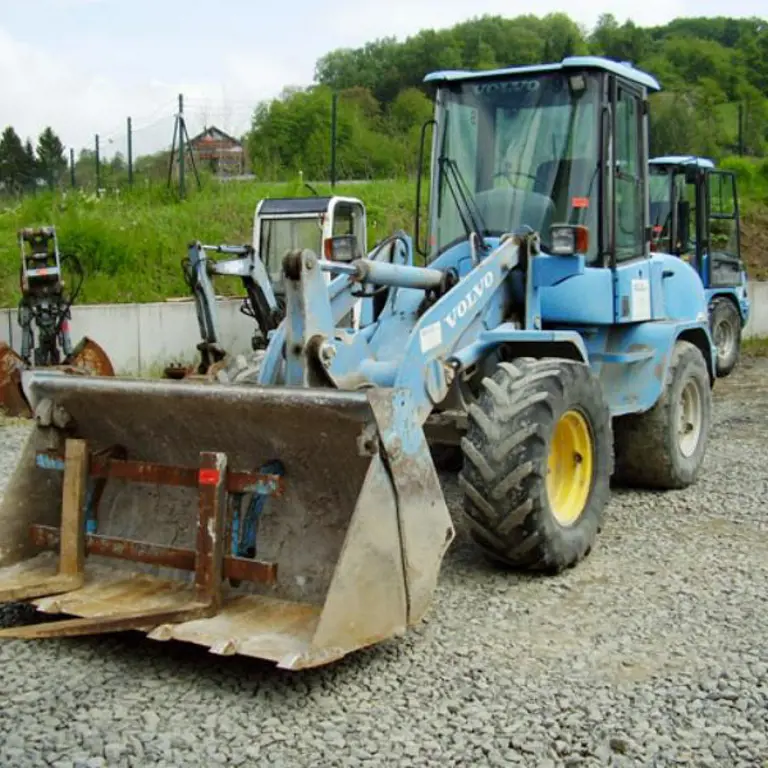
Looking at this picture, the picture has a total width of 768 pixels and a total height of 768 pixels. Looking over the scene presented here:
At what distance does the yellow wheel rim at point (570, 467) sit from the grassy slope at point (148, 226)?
950 centimetres

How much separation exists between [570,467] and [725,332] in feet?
33.1

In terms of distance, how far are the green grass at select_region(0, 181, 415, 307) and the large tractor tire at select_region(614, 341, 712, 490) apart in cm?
877

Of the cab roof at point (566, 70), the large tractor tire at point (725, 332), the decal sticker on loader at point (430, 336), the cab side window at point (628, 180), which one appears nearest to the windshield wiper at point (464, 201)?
the cab roof at point (566, 70)

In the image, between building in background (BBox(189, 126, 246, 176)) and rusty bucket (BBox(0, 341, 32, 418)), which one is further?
building in background (BBox(189, 126, 246, 176))

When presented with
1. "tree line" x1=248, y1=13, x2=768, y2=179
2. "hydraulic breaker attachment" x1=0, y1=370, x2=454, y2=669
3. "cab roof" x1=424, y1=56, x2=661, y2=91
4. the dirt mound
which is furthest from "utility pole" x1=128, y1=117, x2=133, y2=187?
"hydraulic breaker attachment" x1=0, y1=370, x2=454, y2=669

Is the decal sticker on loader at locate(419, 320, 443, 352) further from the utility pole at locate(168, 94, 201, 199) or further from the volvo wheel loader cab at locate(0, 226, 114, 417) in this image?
the utility pole at locate(168, 94, 201, 199)

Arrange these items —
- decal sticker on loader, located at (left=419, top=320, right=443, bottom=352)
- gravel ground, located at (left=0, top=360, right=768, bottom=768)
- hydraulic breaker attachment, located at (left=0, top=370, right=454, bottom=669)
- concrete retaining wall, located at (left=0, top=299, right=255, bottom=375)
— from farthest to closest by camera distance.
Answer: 1. concrete retaining wall, located at (left=0, top=299, right=255, bottom=375)
2. decal sticker on loader, located at (left=419, top=320, right=443, bottom=352)
3. hydraulic breaker attachment, located at (left=0, top=370, right=454, bottom=669)
4. gravel ground, located at (left=0, top=360, right=768, bottom=768)

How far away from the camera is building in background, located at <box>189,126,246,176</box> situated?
19.2 metres

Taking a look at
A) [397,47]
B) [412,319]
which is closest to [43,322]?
[412,319]

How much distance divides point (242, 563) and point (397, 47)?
54.9 meters

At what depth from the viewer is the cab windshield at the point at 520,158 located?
640 centimetres

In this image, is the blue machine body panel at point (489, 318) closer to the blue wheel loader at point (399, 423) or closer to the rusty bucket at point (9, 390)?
the blue wheel loader at point (399, 423)

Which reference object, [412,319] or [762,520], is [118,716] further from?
[762,520]

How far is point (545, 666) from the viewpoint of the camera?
438cm
